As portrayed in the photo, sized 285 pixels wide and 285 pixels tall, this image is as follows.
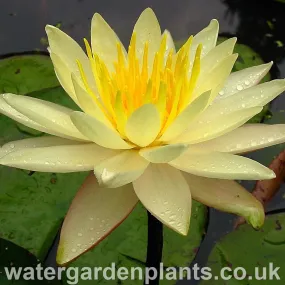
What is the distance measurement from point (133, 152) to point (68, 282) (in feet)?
2.29

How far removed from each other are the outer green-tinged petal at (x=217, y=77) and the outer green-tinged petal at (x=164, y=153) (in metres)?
0.27

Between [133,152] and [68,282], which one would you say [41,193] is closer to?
[68,282]

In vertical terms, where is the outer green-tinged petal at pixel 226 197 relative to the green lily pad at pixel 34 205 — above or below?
above

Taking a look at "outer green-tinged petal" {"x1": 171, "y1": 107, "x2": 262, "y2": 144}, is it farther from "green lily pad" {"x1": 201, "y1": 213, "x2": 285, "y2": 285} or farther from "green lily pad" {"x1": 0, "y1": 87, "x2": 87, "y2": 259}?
"green lily pad" {"x1": 0, "y1": 87, "x2": 87, "y2": 259}

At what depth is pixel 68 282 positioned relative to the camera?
69.7 inches

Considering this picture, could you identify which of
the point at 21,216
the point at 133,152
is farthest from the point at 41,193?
the point at 133,152

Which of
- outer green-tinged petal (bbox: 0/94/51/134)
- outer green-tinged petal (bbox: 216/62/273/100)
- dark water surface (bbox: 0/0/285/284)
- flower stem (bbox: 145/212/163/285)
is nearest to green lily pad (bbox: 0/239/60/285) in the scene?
flower stem (bbox: 145/212/163/285)

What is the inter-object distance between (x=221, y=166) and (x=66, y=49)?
61cm

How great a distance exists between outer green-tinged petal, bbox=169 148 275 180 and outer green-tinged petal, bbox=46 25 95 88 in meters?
0.41

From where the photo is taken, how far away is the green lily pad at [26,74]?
224 centimetres

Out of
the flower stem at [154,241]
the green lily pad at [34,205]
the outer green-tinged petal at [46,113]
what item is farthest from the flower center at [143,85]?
the green lily pad at [34,205]

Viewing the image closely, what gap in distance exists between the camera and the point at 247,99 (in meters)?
1.41

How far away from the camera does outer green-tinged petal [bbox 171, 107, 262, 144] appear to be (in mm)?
1292

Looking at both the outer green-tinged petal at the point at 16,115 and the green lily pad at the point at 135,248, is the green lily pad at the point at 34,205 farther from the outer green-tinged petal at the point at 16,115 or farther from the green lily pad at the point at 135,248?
the outer green-tinged petal at the point at 16,115
